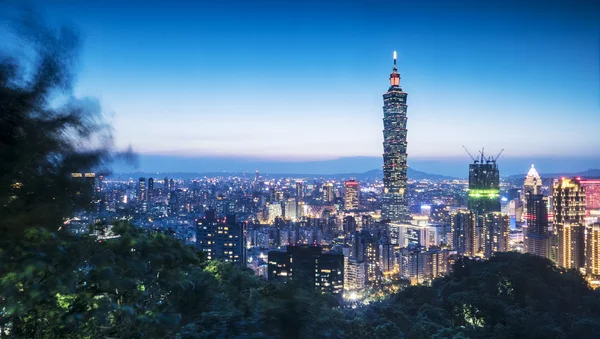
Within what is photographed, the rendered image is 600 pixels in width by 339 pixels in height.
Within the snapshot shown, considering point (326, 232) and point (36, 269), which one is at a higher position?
point (36, 269)

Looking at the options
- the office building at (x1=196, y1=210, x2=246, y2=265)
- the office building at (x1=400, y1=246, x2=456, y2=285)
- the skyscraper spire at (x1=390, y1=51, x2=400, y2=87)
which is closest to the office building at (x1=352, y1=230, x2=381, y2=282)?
the office building at (x1=400, y1=246, x2=456, y2=285)

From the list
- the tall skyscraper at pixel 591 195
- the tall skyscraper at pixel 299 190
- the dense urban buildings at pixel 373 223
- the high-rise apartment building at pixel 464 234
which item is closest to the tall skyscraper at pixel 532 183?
the dense urban buildings at pixel 373 223

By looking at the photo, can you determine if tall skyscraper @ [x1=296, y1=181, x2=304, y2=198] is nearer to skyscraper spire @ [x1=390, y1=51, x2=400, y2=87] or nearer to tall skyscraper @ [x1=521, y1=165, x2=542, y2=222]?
skyscraper spire @ [x1=390, y1=51, x2=400, y2=87]

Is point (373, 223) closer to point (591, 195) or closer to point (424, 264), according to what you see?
point (424, 264)

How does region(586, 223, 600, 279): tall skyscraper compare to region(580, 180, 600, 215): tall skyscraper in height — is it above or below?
below

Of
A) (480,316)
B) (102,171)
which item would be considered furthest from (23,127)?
(480,316)

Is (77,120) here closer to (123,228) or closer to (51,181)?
(51,181)
